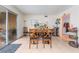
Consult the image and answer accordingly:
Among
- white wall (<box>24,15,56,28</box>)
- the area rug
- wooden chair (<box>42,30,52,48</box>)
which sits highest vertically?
white wall (<box>24,15,56,28</box>)

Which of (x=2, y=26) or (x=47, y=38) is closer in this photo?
(x=2, y=26)

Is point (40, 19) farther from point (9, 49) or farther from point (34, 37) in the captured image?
point (9, 49)

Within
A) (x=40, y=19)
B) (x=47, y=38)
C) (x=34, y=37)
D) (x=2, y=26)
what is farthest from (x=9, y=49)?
(x=40, y=19)

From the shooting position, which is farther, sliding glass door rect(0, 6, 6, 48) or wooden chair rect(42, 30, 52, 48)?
wooden chair rect(42, 30, 52, 48)

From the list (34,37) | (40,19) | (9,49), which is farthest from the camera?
(40,19)

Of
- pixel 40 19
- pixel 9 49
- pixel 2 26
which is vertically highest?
pixel 40 19

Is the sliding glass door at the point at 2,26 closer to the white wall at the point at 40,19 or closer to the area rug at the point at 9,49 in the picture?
the area rug at the point at 9,49

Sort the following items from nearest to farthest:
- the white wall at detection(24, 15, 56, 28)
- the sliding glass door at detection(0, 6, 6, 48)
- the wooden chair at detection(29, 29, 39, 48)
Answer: the sliding glass door at detection(0, 6, 6, 48), the wooden chair at detection(29, 29, 39, 48), the white wall at detection(24, 15, 56, 28)

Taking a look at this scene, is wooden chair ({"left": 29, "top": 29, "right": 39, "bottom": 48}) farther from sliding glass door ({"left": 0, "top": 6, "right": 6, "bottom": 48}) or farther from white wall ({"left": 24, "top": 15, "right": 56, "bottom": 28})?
white wall ({"left": 24, "top": 15, "right": 56, "bottom": 28})

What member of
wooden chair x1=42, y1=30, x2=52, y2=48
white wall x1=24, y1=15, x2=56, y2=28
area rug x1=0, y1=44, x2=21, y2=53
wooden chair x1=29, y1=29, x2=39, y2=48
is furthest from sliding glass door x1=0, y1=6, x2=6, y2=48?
white wall x1=24, y1=15, x2=56, y2=28

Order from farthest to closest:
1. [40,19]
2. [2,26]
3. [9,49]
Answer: [40,19]
[2,26]
[9,49]
